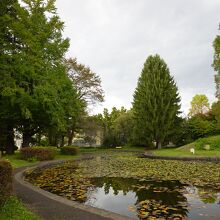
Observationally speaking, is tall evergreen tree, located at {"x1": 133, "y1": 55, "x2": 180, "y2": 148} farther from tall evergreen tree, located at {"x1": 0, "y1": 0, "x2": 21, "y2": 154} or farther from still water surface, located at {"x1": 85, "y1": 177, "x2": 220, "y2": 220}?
still water surface, located at {"x1": 85, "y1": 177, "x2": 220, "y2": 220}

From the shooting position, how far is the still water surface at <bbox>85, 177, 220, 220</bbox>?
9.18 meters

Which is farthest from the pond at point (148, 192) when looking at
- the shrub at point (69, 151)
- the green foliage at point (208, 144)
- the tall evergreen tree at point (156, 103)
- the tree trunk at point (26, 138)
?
the tall evergreen tree at point (156, 103)

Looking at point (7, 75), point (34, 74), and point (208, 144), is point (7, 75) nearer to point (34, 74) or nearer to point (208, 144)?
point (34, 74)

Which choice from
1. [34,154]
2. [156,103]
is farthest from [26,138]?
[156,103]

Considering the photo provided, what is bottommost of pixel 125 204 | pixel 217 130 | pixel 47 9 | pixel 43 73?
pixel 125 204

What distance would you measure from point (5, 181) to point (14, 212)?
3.14ft

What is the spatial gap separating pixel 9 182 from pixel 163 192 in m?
5.85

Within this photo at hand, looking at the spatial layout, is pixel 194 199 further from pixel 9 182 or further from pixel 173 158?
pixel 173 158

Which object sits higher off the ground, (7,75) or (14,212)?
(7,75)

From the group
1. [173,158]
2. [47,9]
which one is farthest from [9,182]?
[47,9]

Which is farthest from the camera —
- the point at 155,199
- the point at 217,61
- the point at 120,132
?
the point at 120,132

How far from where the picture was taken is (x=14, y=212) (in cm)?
815

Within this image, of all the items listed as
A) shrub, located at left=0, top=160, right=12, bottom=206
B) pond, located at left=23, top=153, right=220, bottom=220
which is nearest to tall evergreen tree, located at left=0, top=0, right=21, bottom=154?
pond, located at left=23, top=153, right=220, bottom=220

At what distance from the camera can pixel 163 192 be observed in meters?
12.2
